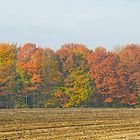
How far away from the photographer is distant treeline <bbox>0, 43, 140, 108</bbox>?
232ft

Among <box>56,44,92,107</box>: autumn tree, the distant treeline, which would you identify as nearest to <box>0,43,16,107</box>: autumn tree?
the distant treeline

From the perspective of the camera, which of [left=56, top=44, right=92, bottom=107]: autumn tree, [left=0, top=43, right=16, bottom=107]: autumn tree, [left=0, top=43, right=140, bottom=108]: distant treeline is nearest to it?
[left=0, top=43, right=16, bottom=107]: autumn tree

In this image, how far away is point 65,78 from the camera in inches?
2970

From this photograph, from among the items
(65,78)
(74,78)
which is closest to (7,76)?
(65,78)

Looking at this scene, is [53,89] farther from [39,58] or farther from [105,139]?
[105,139]

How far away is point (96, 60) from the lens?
78938 mm

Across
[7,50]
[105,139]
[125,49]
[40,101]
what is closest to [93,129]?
[105,139]

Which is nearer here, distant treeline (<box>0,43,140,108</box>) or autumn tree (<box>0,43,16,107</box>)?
autumn tree (<box>0,43,16,107</box>)

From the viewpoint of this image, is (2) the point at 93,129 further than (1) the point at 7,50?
No

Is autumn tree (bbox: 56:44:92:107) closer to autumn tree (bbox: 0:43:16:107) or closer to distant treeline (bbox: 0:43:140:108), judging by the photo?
distant treeline (bbox: 0:43:140:108)

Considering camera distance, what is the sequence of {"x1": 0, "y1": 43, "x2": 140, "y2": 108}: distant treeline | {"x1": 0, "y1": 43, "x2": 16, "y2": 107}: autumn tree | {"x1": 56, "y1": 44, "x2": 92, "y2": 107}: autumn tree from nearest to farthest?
{"x1": 0, "y1": 43, "x2": 16, "y2": 107}: autumn tree → {"x1": 0, "y1": 43, "x2": 140, "y2": 108}: distant treeline → {"x1": 56, "y1": 44, "x2": 92, "y2": 107}: autumn tree

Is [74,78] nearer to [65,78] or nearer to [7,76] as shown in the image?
[65,78]

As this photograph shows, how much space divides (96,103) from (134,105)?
7.78 meters

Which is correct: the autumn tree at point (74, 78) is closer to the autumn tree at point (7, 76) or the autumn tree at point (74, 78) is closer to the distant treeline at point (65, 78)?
the distant treeline at point (65, 78)
